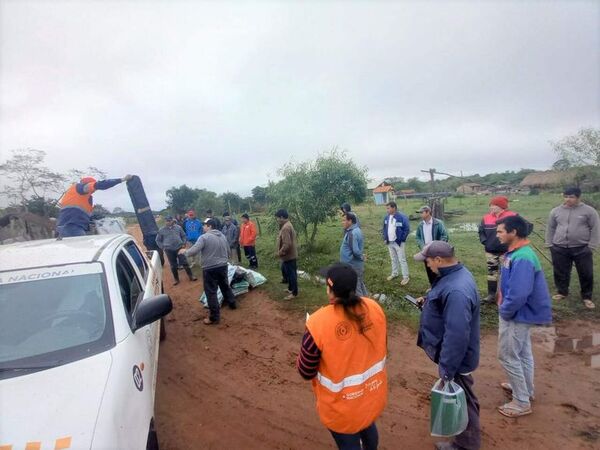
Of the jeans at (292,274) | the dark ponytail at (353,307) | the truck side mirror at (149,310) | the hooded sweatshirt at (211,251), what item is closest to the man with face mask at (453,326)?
the dark ponytail at (353,307)

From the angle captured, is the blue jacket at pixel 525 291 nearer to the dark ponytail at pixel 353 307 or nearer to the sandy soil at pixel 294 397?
the sandy soil at pixel 294 397

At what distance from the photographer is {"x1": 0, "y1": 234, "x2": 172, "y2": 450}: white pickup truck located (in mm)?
1673

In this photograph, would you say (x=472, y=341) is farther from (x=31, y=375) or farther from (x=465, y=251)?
(x=465, y=251)

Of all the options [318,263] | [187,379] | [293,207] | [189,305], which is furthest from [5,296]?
[293,207]

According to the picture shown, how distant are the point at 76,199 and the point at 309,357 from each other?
15.7 feet

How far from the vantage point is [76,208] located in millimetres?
4945

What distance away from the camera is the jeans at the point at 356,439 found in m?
2.07

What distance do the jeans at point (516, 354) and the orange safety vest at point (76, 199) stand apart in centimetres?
577

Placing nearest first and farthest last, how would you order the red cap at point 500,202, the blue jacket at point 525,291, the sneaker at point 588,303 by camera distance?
the blue jacket at point 525,291 → the red cap at point 500,202 → the sneaker at point 588,303

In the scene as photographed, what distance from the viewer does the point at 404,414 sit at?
331 centimetres

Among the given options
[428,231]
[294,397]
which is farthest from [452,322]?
[428,231]

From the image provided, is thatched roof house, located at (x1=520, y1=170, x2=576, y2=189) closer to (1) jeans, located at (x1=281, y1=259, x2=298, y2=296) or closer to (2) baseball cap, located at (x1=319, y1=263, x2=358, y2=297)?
(1) jeans, located at (x1=281, y1=259, x2=298, y2=296)

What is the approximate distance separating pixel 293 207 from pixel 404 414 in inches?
302

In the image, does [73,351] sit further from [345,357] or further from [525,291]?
[525,291]
